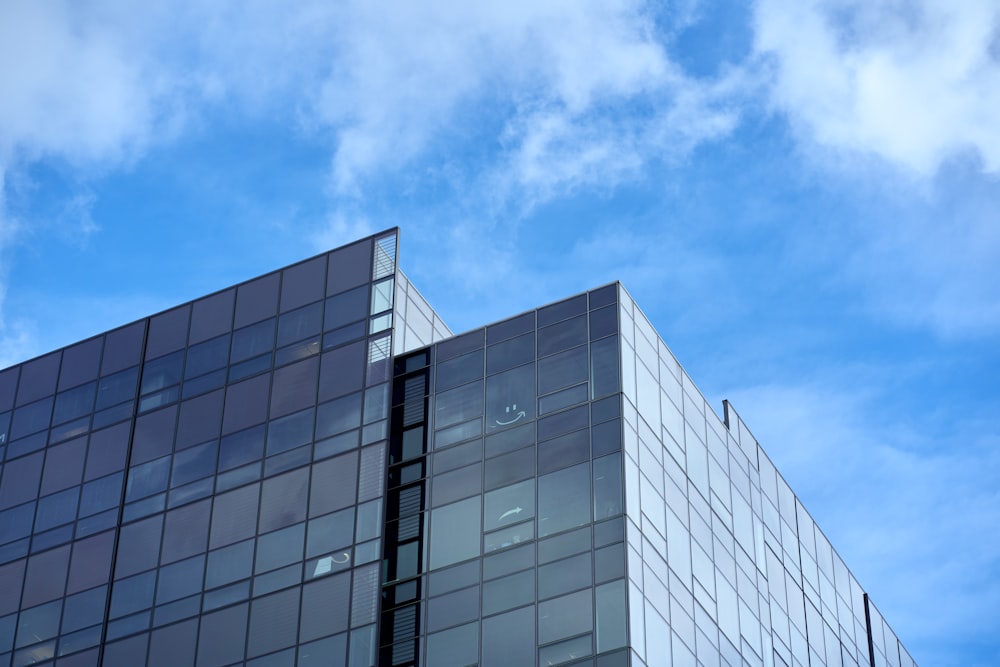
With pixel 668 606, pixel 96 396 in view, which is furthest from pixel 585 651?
pixel 96 396

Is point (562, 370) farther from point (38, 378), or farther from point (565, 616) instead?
point (38, 378)

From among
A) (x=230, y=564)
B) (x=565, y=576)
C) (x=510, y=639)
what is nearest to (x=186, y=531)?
(x=230, y=564)

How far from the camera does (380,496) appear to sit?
54594 millimetres

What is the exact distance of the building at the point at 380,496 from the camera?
5166 centimetres

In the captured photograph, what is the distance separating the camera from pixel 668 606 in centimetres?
5209

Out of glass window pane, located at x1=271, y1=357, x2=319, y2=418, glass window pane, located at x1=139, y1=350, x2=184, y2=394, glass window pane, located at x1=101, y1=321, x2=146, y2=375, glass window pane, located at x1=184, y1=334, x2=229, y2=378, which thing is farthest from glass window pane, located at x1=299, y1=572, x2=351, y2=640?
glass window pane, located at x1=101, y1=321, x2=146, y2=375

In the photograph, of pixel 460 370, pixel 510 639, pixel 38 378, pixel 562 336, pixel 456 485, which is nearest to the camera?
pixel 510 639

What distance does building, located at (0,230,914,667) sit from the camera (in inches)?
2034

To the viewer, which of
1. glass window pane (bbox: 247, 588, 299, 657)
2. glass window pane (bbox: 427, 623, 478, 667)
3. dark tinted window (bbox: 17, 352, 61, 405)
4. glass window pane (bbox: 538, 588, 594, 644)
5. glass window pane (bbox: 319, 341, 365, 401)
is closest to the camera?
glass window pane (bbox: 538, 588, 594, 644)

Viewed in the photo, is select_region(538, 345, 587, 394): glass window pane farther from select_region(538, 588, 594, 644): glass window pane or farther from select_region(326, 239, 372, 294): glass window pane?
select_region(326, 239, 372, 294): glass window pane

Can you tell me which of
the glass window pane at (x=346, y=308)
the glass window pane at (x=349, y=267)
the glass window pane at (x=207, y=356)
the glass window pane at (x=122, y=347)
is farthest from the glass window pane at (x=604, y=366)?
the glass window pane at (x=122, y=347)

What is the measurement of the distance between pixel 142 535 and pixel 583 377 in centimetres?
1636

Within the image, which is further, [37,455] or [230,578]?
[37,455]

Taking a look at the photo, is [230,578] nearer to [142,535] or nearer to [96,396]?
[142,535]
